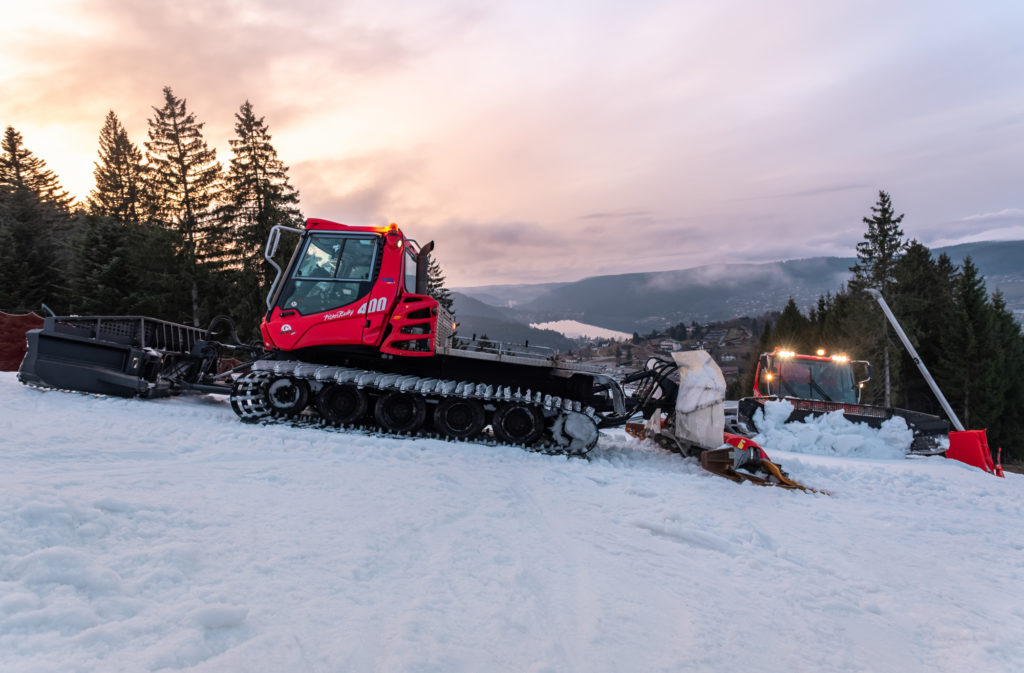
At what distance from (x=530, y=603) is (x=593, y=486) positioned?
118 inches

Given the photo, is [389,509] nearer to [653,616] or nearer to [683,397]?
[653,616]

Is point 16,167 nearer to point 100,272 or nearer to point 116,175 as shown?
point 116,175

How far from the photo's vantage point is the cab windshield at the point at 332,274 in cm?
812

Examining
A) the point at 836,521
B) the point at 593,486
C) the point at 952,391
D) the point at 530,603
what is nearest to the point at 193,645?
the point at 530,603

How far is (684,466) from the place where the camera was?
7754mm

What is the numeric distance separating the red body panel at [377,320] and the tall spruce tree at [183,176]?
25.2 m

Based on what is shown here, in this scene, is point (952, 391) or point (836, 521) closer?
point (836, 521)

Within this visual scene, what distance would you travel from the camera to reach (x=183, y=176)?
30.1 m

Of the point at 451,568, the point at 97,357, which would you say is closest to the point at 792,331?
the point at 97,357

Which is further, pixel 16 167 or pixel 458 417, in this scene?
pixel 16 167

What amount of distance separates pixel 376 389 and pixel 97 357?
16.1 ft

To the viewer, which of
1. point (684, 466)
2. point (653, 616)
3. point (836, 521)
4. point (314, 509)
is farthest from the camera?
point (684, 466)

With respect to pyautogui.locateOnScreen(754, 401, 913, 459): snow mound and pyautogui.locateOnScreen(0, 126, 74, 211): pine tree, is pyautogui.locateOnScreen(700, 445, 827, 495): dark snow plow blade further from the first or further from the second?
pyautogui.locateOnScreen(0, 126, 74, 211): pine tree

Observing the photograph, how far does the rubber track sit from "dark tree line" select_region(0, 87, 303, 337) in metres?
20.9
